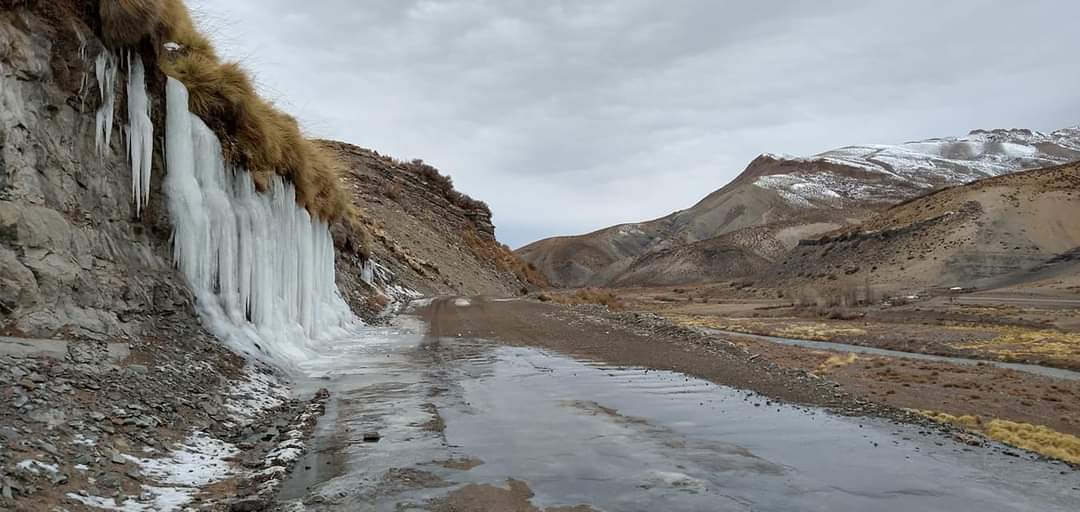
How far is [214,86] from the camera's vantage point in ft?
39.0

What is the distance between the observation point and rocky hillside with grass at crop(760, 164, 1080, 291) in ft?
186

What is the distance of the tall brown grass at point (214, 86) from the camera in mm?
9695

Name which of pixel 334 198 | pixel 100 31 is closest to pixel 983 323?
pixel 334 198

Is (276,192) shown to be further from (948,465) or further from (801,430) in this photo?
(948,465)

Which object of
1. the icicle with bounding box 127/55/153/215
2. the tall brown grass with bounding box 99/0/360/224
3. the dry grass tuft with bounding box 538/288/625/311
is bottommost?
the dry grass tuft with bounding box 538/288/625/311

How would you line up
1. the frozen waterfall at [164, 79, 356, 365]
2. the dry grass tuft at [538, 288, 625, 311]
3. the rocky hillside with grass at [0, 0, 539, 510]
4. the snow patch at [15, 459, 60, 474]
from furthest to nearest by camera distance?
the dry grass tuft at [538, 288, 625, 311]
the frozen waterfall at [164, 79, 356, 365]
the rocky hillside with grass at [0, 0, 539, 510]
the snow patch at [15, 459, 60, 474]

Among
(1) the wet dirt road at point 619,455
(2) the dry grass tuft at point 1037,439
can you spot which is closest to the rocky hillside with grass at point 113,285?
(1) the wet dirt road at point 619,455

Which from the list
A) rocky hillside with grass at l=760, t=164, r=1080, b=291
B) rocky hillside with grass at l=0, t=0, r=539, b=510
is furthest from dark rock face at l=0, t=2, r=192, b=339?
rocky hillside with grass at l=760, t=164, r=1080, b=291

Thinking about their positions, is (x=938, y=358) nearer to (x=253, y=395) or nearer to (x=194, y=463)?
(x=253, y=395)

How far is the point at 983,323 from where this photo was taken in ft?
115

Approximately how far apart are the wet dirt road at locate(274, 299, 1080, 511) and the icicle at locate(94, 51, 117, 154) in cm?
470

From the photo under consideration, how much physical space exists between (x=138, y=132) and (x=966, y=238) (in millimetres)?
69312

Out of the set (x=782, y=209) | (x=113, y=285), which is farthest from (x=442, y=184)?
(x=782, y=209)

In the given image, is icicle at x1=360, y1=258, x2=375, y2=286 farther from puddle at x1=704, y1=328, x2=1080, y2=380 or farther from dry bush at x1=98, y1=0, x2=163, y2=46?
puddle at x1=704, y1=328, x2=1080, y2=380
